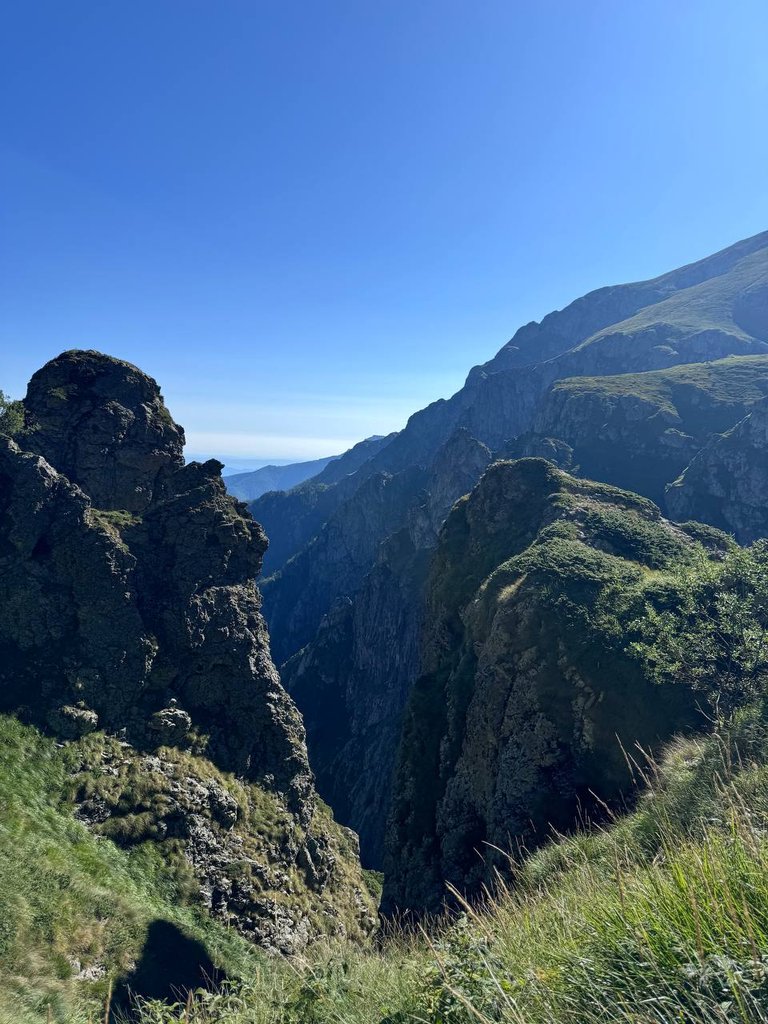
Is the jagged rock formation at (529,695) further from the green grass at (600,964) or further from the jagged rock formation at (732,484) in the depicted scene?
the jagged rock formation at (732,484)

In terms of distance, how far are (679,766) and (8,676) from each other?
3474 centimetres

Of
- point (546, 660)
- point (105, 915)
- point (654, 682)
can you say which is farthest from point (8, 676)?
point (654, 682)

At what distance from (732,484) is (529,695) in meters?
123

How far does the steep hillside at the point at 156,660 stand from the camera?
2902 cm

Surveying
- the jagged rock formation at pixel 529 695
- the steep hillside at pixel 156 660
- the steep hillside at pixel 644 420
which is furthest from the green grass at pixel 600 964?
the steep hillside at pixel 644 420

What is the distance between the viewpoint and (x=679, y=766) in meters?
13.2

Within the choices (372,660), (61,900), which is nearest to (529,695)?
(61,900)

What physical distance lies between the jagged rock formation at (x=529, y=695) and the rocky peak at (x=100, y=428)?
3356 cm

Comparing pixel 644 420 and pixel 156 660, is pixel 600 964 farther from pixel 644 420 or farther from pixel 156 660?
pixel 644 420

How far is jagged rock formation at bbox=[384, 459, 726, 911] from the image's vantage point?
28.4 meters

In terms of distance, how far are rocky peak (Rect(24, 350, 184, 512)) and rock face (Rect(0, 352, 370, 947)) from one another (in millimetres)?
129

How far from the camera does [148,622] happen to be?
37719 mm

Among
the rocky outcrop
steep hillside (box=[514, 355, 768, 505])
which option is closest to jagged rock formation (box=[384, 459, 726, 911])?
the rocky outcrop

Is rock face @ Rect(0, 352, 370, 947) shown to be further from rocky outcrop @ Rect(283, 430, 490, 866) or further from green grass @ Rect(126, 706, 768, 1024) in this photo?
rocky outcrop @ Rect(283, 430, 490, 866)
